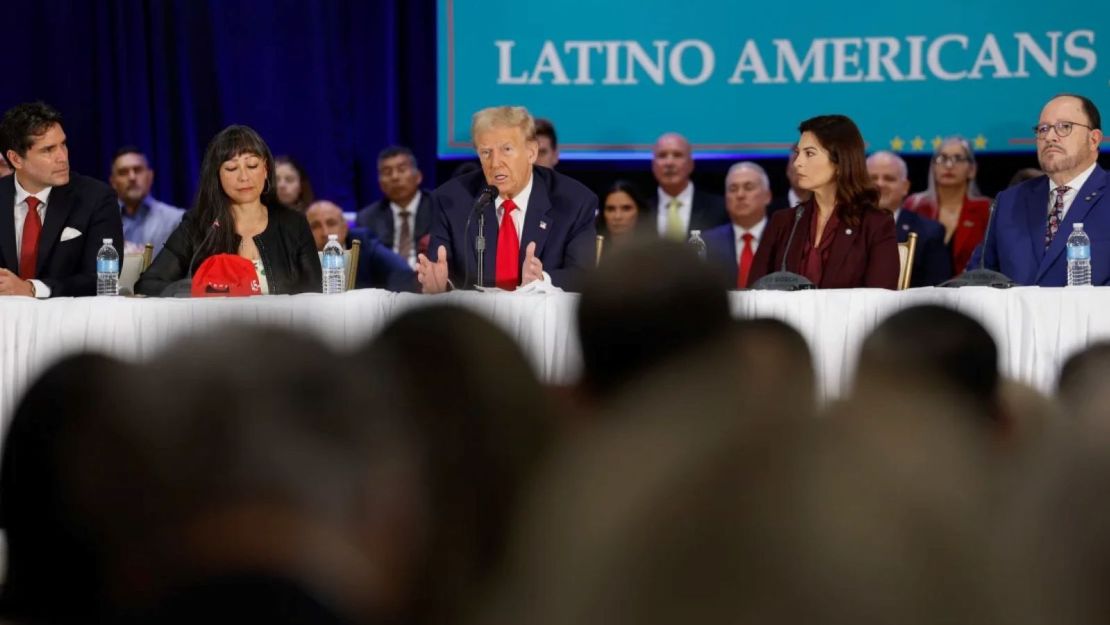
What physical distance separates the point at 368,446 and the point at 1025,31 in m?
5.16

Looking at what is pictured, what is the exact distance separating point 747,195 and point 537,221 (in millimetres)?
1652

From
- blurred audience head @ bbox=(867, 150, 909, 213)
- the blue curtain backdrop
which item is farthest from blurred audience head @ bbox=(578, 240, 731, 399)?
the blue curtain backdrop

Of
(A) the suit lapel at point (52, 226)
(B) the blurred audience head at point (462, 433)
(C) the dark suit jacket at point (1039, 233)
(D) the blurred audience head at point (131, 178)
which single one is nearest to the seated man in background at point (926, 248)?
(C) the dark suit jacket at point (1039, 233)

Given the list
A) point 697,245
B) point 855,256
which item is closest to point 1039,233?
point 855,256

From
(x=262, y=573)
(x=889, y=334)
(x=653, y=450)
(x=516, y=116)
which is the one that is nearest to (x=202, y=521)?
(x=262, y=573)

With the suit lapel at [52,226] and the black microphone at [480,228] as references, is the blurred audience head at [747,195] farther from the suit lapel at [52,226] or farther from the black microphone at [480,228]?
the suit lapel at [52,226]

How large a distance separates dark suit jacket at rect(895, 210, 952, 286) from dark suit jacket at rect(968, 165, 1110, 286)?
1.08 m

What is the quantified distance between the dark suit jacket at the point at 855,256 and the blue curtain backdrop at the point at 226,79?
2.69 meters

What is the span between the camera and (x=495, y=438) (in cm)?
52

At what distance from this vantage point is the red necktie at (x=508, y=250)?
3.33 metres

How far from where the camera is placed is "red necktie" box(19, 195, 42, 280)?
356 cm

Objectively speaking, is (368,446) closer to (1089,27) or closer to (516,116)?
(516,116)

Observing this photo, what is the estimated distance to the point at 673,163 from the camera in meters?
5.15

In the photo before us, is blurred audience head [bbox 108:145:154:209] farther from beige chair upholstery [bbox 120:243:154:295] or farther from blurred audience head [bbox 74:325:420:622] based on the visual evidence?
blurred audience head [bbox 74:325:420:622]
